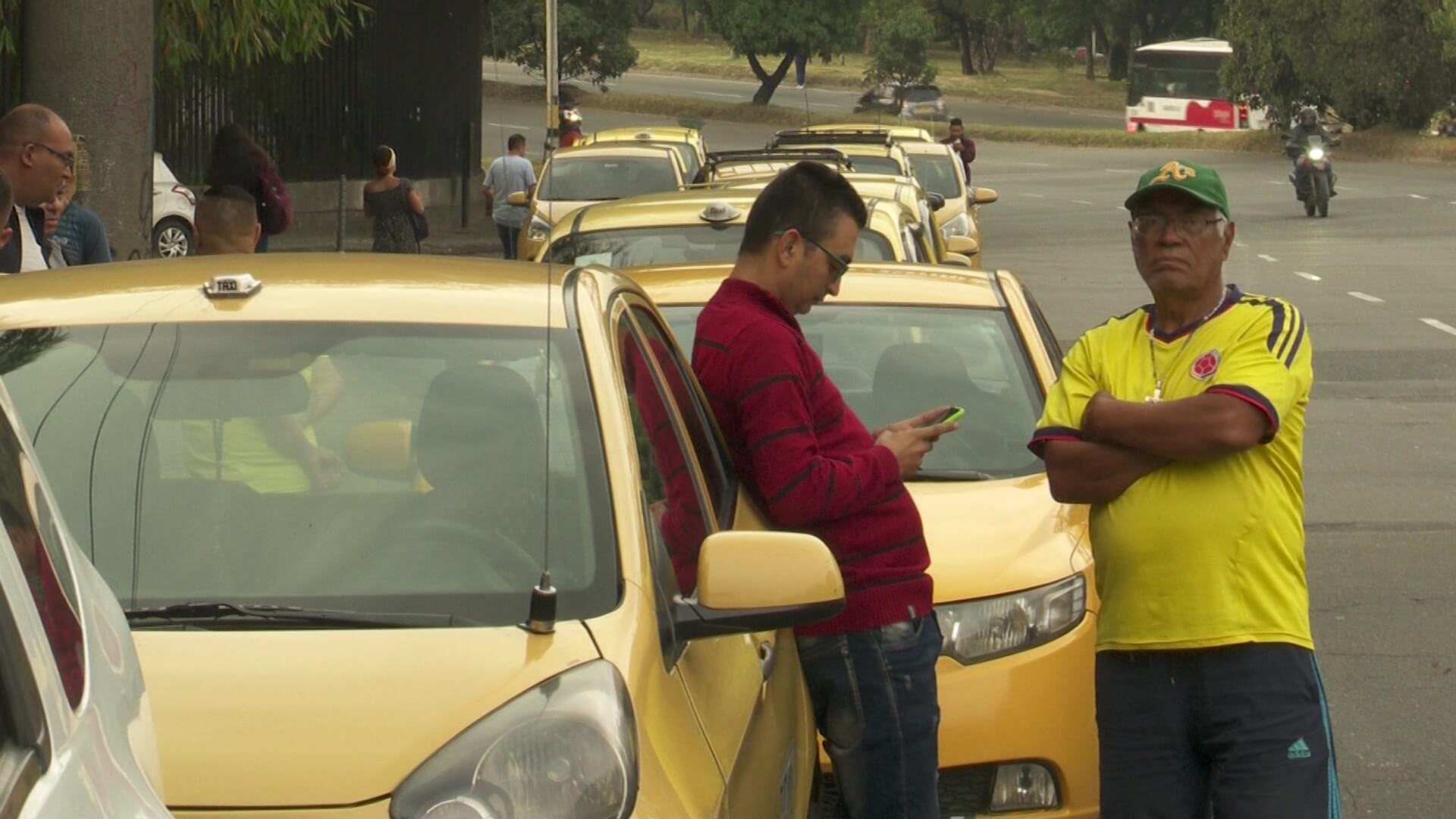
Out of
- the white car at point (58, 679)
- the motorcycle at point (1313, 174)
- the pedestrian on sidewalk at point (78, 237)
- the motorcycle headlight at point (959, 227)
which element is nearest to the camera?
the white car at point (58, 679)

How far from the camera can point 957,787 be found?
17.9ft

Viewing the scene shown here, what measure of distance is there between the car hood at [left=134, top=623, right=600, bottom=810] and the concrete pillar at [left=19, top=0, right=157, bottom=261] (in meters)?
5.65

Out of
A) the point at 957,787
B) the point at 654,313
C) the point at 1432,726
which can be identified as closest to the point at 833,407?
the point at 654,313

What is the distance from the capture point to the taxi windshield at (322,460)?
3.54 meters

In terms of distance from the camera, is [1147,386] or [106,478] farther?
[1147,386]

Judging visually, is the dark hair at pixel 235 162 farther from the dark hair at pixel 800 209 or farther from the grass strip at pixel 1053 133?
the grass strip at pixel 1053 133

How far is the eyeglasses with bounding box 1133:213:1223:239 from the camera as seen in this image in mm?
4340

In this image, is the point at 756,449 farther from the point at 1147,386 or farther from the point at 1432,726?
the point at 1432,726

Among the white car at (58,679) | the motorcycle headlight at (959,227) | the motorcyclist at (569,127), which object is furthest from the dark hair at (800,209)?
the motorcyclist at (569,127)

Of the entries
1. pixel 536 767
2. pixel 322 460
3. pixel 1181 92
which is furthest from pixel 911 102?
pixel 536 767

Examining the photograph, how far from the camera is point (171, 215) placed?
73.0 ft

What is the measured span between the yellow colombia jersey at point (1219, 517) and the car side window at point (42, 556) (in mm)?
2346

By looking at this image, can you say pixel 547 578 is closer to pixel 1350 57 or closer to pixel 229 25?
pixel 229 25

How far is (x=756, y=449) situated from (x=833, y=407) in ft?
0.70
